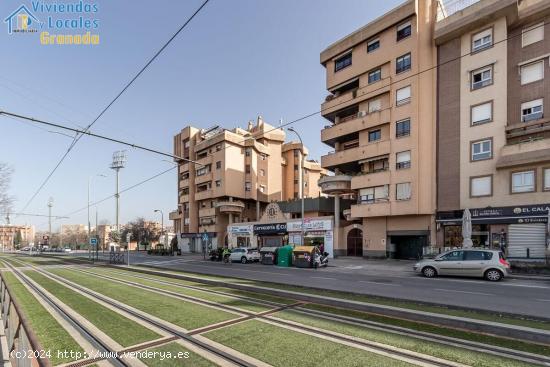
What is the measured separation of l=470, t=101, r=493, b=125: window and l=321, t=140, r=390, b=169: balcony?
6889 millimetres

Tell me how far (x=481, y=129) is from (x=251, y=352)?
27.1 meters

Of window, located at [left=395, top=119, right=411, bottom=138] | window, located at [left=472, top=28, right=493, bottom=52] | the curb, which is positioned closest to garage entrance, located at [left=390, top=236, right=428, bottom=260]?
window, located at [left=395, top=119, right=411, bottom=138]

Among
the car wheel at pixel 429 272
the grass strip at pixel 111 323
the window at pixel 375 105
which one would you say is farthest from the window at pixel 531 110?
the grass strip at pixel 111 323

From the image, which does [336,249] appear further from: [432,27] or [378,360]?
[378,360]

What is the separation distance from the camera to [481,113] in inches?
1018

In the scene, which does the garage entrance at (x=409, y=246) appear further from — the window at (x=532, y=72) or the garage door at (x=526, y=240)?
the window at (x=532, y=72)

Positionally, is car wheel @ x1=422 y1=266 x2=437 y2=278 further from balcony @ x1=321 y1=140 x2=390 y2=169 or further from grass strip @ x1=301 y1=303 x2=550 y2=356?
balcony @ x1=321 y1=140 x2=390 y2=169

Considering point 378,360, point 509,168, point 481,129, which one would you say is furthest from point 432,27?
point 378,360

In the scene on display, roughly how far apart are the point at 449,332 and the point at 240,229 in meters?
41.1

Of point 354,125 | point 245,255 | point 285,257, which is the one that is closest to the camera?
point 285,257

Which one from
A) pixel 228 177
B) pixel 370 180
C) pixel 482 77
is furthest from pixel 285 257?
pixel 228 177

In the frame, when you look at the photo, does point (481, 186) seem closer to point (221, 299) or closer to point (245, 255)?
point (245, 255)

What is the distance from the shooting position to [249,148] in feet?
184

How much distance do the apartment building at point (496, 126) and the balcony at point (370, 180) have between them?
4.45 meters
